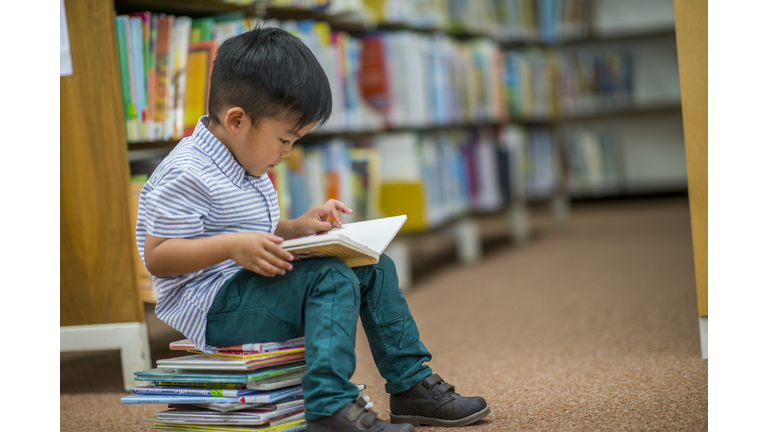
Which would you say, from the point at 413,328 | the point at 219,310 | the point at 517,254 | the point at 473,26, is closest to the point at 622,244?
the point at 517,254

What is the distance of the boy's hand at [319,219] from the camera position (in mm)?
1122

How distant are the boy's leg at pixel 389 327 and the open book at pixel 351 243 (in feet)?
0.15

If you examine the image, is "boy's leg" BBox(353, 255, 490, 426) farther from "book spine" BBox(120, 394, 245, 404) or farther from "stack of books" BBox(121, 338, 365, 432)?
"book spine" BBox(120, 394, 245, 404)

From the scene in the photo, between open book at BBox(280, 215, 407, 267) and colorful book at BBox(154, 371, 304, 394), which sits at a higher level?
open book at BBox(280, 215, 407, 267)

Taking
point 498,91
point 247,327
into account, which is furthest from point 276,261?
point 498,91

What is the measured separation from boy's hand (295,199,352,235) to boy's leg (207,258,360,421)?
0.51 ft

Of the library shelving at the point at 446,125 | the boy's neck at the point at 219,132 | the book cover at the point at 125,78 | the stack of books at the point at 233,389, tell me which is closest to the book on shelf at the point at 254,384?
the stack of books at the point at 233,389

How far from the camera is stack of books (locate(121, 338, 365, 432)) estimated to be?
956mm

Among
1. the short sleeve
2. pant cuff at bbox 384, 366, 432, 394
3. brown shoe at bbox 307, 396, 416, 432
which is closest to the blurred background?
pant cuff at bbox 384, 366, 432, 394

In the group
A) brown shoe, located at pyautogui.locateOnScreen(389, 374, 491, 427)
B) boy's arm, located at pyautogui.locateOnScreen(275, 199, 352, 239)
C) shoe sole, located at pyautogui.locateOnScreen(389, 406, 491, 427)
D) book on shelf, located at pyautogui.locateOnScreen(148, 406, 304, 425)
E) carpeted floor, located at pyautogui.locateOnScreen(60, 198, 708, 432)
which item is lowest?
carpeted floor, located at pyautogui.locateOnScreen(60, 198, 708, 432)

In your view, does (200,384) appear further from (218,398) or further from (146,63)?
(146,63)

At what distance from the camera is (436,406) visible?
1059 millimetres

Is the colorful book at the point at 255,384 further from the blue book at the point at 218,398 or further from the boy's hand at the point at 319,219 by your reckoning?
the boy's hand at the point at 319,219

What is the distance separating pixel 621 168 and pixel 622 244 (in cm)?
168
